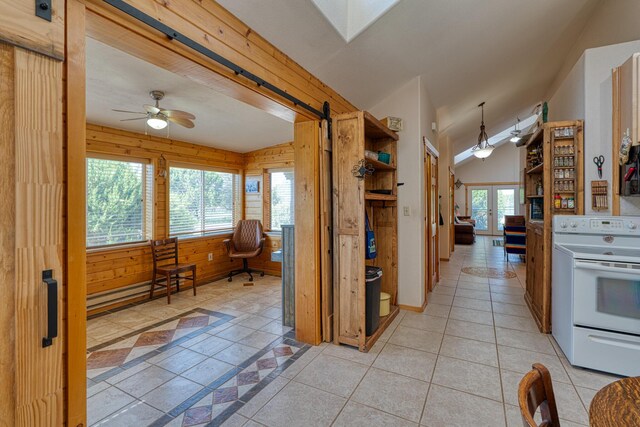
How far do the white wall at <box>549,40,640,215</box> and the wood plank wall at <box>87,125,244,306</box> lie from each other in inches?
199

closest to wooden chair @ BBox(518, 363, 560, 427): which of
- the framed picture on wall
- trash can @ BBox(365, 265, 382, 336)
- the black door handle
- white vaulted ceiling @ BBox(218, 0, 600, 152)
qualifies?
the black door handle

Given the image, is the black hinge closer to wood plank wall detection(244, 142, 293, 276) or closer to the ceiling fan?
the ceiling fan

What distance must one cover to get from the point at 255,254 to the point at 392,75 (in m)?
3.54

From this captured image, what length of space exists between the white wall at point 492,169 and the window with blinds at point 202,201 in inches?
375

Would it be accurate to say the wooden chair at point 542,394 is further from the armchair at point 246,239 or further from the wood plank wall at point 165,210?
the armchair at point 246,239

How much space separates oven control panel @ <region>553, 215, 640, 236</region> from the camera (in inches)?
94.9

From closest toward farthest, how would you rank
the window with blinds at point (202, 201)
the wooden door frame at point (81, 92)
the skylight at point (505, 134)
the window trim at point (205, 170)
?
1. the wooden door frame at point (81, 92)
2. the window trim at point (205, 170)
3. the window with blinds at point (202, 201)
4. the skylight at point (505, 134)

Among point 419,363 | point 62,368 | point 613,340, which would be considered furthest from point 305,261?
point 613,340

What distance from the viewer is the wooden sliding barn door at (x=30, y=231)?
3.25ft

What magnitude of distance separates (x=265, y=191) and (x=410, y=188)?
9.97 ft

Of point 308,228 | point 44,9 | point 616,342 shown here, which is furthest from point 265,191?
point 616,342

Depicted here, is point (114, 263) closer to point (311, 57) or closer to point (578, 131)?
point (311, 57)

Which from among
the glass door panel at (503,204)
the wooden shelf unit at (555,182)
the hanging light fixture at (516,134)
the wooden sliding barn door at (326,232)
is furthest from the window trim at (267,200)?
the glass door panel at (503,204)

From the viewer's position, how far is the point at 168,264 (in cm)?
454
